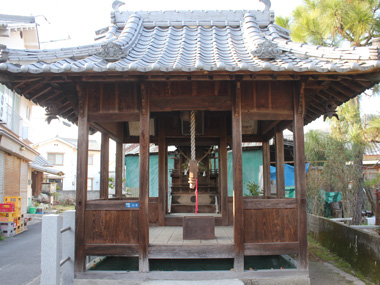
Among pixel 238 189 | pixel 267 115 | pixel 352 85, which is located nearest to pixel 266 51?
pixel 267 115

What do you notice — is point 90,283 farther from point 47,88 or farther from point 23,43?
point 23,43

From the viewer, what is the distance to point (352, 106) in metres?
10.8

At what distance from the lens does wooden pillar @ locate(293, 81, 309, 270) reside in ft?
18.9

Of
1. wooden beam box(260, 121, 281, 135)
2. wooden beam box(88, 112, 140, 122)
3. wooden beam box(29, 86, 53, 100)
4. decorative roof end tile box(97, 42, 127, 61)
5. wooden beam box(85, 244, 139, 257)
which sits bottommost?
wooden beam box(85, 244, 139, 257)

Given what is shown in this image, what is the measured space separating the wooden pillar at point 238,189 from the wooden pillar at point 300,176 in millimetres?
1048

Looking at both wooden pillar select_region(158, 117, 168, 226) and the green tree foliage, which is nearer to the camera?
wooden pillar select_region(158, 117, 168, 226)

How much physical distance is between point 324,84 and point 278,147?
7.89ft

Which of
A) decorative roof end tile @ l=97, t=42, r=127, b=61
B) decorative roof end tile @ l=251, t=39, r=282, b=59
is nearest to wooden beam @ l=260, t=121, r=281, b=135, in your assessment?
decorative roof end tile @ l=251, t=39, r=282, b=59

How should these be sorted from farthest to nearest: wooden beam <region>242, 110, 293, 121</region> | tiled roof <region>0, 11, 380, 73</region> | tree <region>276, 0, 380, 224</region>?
tree <region>276, 0, 380, 224</region> → wooden beam <region>242, 110, 293, 121</region> → tiled roof <region>0, 11, 380, 73</region>

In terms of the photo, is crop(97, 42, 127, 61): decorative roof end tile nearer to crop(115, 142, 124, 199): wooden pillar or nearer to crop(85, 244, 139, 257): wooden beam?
crop(85, 244, 139, 257): wooden beam

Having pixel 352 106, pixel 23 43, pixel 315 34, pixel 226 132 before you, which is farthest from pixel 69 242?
pixel 23 43

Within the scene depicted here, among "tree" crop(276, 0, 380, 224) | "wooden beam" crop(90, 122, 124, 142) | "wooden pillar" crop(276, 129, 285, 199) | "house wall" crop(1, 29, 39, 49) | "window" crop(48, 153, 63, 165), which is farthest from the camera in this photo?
"window" crop(48, 153, 63, 165)

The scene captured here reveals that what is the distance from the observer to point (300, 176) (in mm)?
5938

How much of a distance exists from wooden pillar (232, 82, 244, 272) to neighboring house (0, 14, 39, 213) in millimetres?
11353
